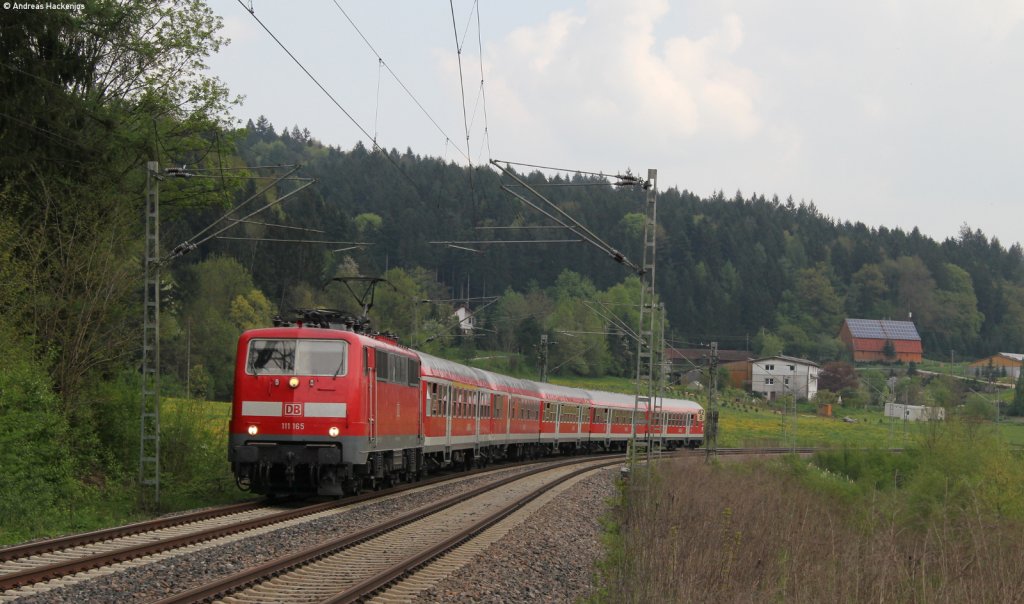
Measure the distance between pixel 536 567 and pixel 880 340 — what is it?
18485 cm

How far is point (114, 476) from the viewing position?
24.7 m

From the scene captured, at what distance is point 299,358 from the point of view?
71.2ft

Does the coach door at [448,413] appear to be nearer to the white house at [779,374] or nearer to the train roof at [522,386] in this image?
the train roof at [522,386]

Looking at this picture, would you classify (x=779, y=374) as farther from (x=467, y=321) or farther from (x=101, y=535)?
(x=101, y=535)

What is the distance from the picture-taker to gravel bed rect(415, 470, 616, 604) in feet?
42.3

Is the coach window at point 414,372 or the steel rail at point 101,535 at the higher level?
the coach window at point 414,372

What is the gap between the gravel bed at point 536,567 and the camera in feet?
42.3

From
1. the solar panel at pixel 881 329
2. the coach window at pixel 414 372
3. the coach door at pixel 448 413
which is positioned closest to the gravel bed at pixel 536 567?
the coach window at pixel 414 372

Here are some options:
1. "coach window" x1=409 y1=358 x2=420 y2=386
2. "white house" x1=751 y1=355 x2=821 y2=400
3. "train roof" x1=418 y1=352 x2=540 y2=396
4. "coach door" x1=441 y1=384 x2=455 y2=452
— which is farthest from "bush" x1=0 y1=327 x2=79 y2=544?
"white house" x1=751 y1=355 x2=821 y2=400

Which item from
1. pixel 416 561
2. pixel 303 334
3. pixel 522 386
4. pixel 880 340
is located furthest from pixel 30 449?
pixel 880 340

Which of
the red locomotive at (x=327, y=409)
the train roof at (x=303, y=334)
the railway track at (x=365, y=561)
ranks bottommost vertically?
the railway track at (x=365, y=561)

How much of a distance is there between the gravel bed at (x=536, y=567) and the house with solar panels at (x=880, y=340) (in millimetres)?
175858

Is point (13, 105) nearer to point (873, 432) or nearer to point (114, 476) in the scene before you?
point (114, 476)

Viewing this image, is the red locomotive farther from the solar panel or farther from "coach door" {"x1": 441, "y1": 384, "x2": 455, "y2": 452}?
the solar panel
